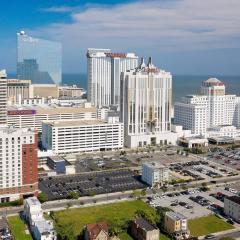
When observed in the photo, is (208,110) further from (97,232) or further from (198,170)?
(97,232)

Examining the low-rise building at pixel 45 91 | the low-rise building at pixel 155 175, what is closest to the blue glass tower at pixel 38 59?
the low-rise building at pixel 45 91

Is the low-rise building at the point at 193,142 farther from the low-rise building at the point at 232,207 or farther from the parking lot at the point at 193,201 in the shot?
the low-rise building at the point at 232,207

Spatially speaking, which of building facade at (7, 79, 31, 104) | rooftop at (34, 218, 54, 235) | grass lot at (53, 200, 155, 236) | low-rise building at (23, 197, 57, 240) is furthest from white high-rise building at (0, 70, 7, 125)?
building facade at (7, 79, 31, 104)

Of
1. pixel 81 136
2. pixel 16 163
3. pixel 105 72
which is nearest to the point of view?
pixel 16 163

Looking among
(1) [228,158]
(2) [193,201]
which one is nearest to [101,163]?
(2) [193,201]

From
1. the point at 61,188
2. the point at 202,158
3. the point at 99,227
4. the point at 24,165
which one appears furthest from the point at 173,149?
the point at 99,227

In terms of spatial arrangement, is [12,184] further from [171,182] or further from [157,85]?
[157,85]
